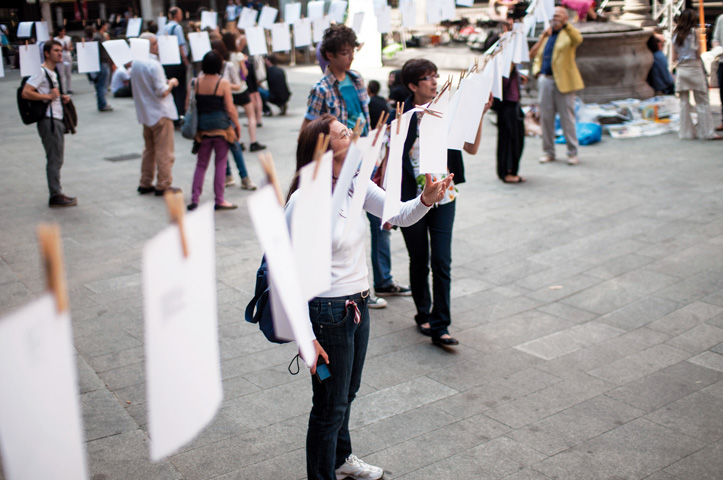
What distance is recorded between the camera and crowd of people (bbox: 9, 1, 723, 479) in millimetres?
2951

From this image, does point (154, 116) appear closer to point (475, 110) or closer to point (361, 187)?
point (475, 110)

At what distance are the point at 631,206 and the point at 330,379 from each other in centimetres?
596

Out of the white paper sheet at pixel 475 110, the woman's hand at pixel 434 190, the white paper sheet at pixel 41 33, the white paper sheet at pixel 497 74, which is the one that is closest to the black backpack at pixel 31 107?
the white paper sheet at pixel 41 33

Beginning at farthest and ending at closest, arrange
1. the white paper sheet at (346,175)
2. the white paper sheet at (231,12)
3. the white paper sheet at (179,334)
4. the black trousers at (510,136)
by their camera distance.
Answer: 1. the white paper sheet at (231,12)
2. the black trousers at (510,136)
3. the white paper sheet at (346,175)
4. the white paper sheet at (179,334)

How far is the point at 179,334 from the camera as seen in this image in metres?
1.73

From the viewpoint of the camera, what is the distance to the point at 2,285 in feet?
19.6

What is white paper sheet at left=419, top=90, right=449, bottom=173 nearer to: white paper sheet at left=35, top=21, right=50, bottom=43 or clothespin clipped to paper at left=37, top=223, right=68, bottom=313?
clothespin clipped to paper at left=37, top=223, right=68, bottom=313

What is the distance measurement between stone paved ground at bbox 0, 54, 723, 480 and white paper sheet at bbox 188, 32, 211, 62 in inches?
75.6

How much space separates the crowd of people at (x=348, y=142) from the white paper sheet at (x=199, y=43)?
1.47 feet

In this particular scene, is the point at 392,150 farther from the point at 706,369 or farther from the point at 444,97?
the point at 706,369

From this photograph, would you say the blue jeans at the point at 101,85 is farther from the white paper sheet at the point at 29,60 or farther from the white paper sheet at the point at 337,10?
the white paper sheet at the point at 29,60

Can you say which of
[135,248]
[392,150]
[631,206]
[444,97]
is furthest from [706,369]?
[135,248]

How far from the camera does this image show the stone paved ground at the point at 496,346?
11.8 feet

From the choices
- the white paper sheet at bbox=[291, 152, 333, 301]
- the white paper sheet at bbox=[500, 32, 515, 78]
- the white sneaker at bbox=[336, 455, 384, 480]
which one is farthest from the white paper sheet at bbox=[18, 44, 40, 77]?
the white paper sheet at bbox=[291, 152, 333, 301]
